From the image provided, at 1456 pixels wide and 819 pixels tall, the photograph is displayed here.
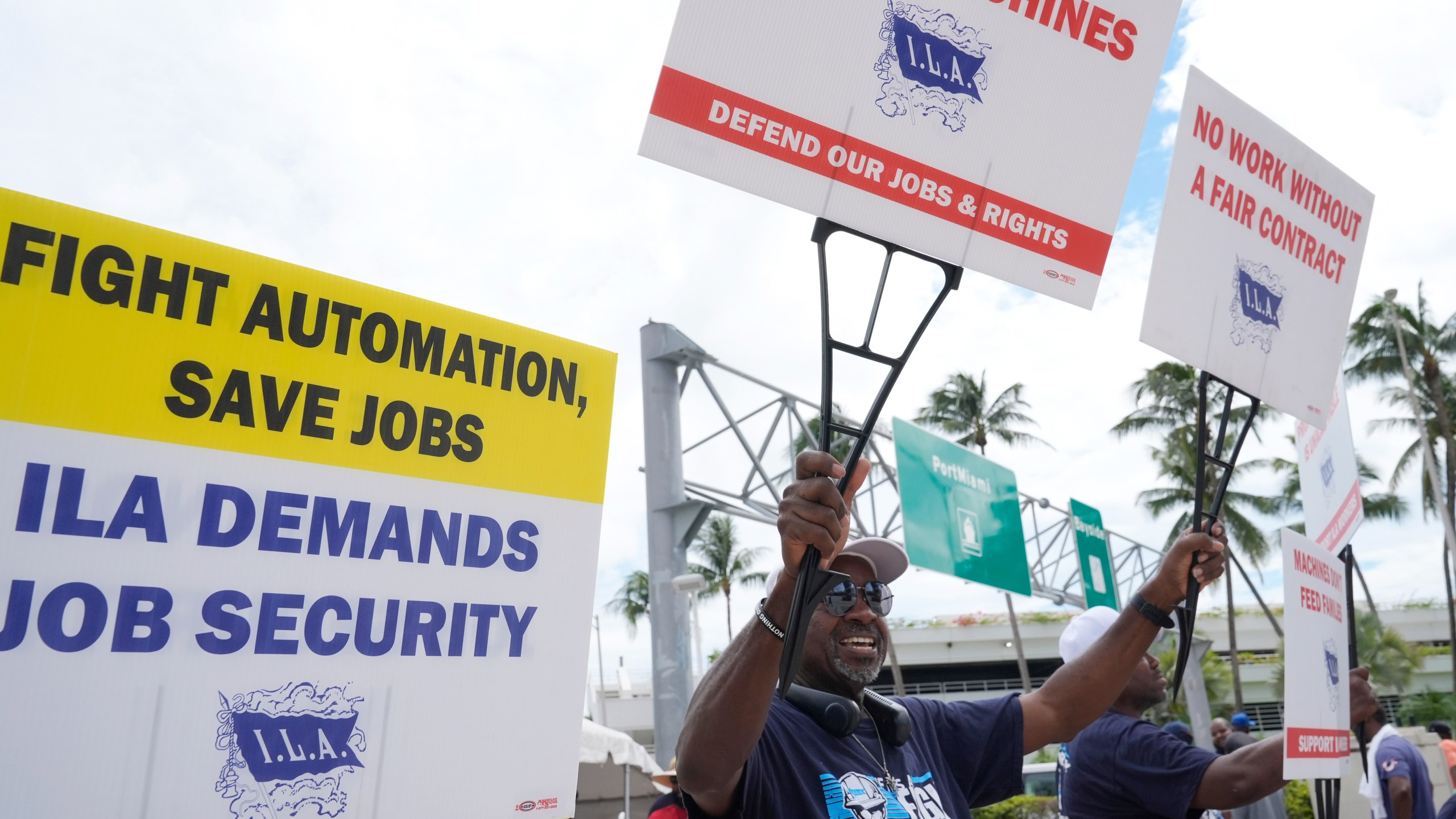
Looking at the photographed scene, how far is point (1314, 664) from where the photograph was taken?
2887mm

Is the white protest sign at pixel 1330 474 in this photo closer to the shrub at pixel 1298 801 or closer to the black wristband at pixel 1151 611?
the black wristband at pixel 1151 611

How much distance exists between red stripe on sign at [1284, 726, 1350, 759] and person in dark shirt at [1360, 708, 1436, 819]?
1.90 metres

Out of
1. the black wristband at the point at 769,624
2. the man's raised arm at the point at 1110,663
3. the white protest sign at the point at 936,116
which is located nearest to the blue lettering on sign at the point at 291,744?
the black wristband at the point at 769,624

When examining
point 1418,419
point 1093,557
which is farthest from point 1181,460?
point 1093,557

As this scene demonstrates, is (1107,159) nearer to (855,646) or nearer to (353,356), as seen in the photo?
(855,646)

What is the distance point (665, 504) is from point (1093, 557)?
9047 mm

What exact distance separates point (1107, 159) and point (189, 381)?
1815 mm

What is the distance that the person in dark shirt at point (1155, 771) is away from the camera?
3082 mm

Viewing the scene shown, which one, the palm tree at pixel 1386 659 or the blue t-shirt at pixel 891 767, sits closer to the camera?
→ the blue t-shirt at pixel 891 767

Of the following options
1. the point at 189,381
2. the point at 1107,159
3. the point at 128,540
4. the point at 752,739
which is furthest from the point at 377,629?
the point at 1107,159

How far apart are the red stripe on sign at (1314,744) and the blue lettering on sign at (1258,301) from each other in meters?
1.09

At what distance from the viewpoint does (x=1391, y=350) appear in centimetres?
3028

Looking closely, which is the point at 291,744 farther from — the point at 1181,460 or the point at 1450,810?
the point at 1181,460

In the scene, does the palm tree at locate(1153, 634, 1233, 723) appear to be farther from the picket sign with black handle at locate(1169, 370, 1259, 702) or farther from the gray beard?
the gray beard
